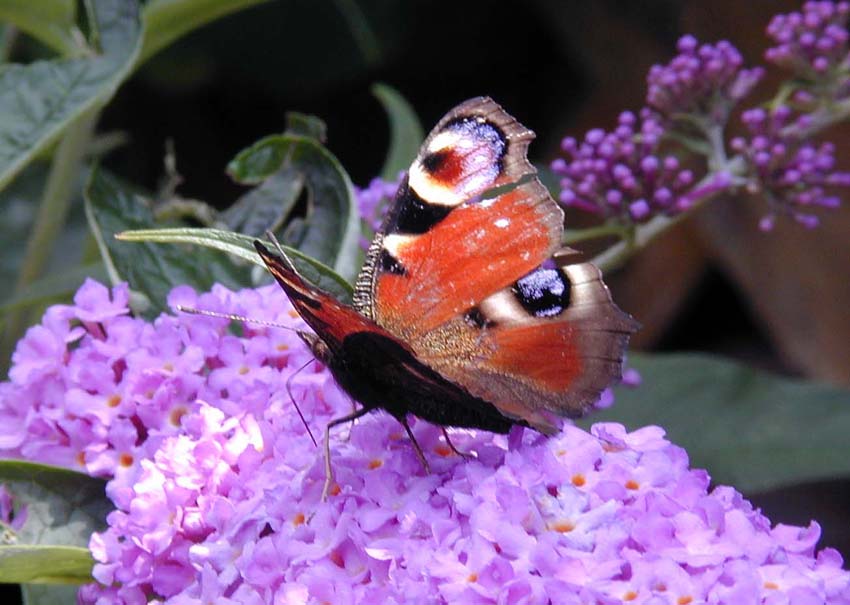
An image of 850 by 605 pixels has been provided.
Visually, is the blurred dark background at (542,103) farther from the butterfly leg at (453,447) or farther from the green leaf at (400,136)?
the butterfly leg at (453,447)

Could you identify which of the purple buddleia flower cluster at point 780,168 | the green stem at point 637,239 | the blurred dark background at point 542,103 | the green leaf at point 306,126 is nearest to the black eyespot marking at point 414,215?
the green leaf at point 306,126

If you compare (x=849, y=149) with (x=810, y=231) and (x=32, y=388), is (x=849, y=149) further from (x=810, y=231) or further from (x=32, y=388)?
(x=32, y=388)

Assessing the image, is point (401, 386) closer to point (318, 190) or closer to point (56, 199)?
point (318, 190)

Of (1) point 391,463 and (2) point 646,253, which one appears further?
(2) point 646,253

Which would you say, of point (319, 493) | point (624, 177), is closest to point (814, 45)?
point (624, 177)

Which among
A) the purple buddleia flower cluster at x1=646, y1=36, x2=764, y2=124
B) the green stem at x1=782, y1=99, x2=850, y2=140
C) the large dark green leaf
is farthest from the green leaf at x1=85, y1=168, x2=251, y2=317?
the green stem at x1=782, y1=99, x2=850, y2=140

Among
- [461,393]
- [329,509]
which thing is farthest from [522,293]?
[329,509]
